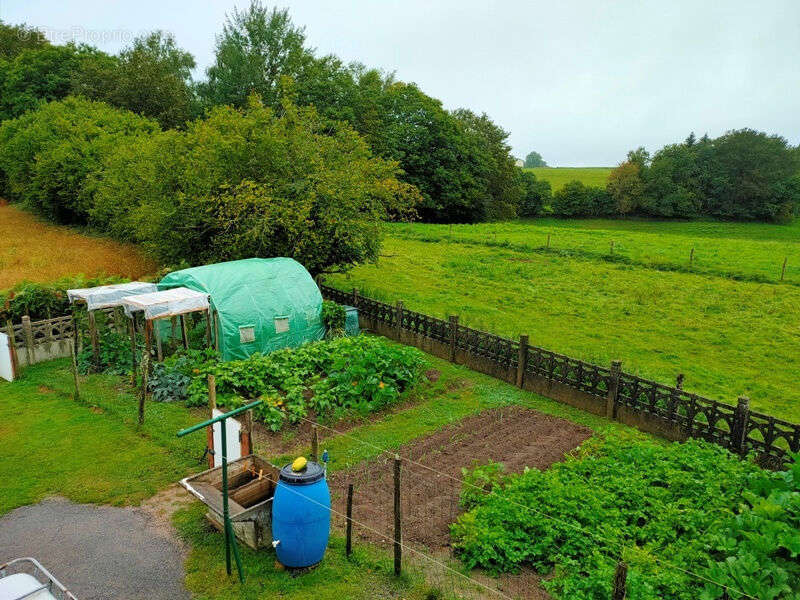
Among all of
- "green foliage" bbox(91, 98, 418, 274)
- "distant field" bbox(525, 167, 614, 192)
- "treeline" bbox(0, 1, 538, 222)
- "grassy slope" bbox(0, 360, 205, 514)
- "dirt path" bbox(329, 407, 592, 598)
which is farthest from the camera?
"distant field" bbox(525, 167, 614, 192)

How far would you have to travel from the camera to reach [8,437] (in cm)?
1141

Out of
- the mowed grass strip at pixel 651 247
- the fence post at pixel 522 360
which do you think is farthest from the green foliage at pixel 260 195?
the mowed grass strip at pixel 651 247

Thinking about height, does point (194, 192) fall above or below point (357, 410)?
above

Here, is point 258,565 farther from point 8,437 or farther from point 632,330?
point 632,330

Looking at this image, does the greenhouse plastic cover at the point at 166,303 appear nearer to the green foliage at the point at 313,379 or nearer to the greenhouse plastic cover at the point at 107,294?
the greenhouse plastic cover at the point at 107,294

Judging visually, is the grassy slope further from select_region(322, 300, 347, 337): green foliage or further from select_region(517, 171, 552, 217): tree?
select_region(517, 171, 552, 217): tree

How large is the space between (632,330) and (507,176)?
46483mm

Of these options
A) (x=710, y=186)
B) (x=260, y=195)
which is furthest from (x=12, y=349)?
(x=710, y=186)

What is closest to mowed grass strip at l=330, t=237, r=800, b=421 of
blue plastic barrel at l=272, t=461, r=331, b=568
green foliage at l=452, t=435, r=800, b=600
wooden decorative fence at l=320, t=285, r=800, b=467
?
wooden decorative fence at l=320, t=285, r=800, b=467

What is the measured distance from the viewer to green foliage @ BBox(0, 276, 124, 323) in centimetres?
1588

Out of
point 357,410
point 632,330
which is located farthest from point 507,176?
point 357,410

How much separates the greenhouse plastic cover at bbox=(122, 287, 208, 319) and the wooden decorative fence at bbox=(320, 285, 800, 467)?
6618 millimetres

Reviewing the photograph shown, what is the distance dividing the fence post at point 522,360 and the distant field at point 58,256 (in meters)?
17.7

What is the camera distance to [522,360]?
48.8 feet
